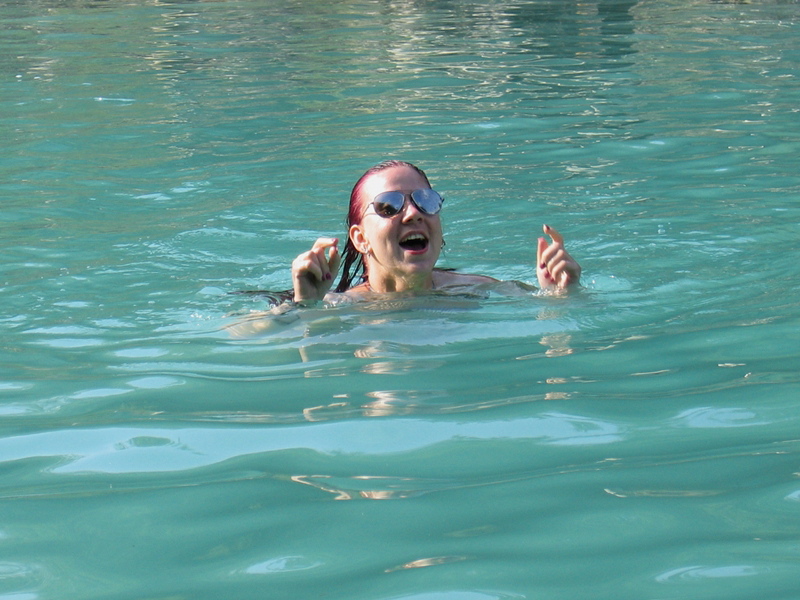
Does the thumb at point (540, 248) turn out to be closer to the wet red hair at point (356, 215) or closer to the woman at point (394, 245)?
the woman at point (394, 245)

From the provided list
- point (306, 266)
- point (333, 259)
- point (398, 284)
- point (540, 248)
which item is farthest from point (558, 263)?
point (306, 266)

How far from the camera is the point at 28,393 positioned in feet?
14.0

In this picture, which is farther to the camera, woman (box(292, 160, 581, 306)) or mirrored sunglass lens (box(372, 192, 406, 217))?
mirrored sunglass lens (box(372, 192, 406, 217))

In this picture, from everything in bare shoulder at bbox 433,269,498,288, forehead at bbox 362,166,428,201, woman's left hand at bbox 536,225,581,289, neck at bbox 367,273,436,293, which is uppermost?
forehead at bbox 362,166,428,201

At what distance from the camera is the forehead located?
5422 millimetres

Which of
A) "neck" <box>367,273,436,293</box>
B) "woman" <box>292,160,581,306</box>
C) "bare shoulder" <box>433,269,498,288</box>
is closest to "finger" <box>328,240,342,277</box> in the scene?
"woman" <box>292,160,581,306</box>

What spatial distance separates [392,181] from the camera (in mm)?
5430

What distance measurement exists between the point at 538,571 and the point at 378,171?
315 centimetres

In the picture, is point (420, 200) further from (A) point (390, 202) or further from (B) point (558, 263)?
(B) point (558, 263)

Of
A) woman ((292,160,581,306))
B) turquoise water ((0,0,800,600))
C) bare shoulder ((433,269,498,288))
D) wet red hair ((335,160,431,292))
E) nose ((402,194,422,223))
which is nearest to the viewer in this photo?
turquoise water ((0,0,800,600))

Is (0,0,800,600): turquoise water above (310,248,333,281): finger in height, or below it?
below

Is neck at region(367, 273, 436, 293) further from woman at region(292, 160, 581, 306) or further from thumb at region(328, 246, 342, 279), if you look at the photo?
thumb at region(328, 246, 342, 279)

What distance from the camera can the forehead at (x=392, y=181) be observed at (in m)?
5.42

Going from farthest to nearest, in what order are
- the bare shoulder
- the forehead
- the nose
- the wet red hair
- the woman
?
the bare shoulder, the wet red hair, the forehead, the nose, the woman
